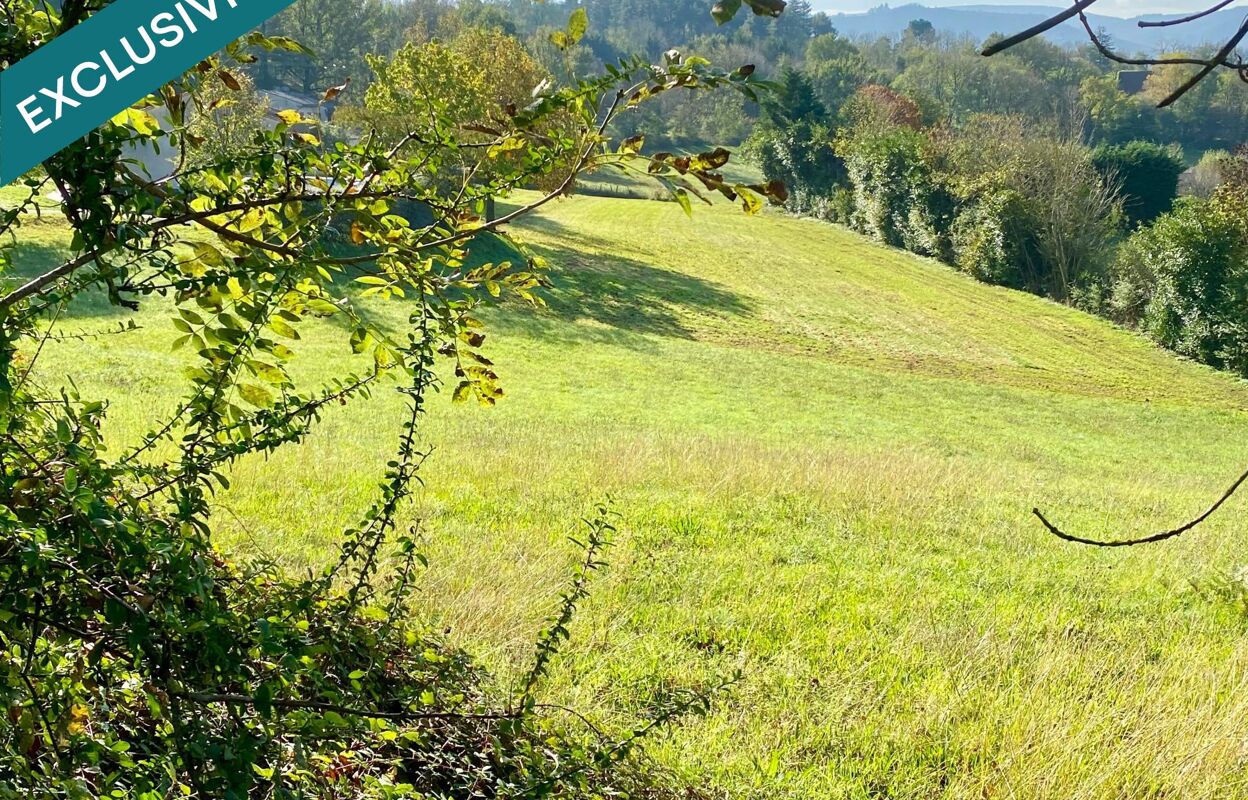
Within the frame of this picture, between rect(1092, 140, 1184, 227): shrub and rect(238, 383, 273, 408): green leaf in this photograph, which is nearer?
rect(238, 383, 273, 408): green leaf

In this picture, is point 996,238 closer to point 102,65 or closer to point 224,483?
point 224,483

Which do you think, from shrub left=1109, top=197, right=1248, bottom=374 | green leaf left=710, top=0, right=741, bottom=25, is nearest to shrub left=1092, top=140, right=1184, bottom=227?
shrub left=1109, top=197, right=1248, bottom=374

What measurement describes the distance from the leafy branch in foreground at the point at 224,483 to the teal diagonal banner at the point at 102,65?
41mm

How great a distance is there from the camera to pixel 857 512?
6816mm

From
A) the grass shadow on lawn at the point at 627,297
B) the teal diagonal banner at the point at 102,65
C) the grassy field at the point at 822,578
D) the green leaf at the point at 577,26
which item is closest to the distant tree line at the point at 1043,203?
the grass shadow on lawn at the point at 627,297

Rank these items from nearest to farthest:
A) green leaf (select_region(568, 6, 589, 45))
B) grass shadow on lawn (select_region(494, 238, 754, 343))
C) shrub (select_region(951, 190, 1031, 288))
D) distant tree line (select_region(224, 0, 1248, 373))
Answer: green leaf (select_region(568, 6, 589, 45)) < grass shadow on lawn (select_region(494, 238, 754, 343)) < distant tree line (select_region(224, 0, 1248, 373)) < shrub (select_region(951, 190, 1031, 288))

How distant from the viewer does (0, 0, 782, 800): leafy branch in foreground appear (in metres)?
1.16

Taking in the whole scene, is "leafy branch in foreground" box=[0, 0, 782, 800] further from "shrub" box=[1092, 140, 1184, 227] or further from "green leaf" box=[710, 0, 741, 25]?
"shrub" box=[1092, 140, 1184, 227]

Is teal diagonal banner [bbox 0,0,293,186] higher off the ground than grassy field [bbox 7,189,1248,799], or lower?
higher

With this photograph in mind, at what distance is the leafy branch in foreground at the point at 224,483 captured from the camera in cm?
116

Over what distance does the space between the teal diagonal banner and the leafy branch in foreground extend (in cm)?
4

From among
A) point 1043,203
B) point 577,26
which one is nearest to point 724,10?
point 577,26

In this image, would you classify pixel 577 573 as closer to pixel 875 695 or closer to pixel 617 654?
pixel 617 654

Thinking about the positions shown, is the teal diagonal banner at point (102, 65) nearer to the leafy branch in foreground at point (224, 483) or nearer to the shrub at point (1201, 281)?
the leafy branch in foreground at point (224, 483)
